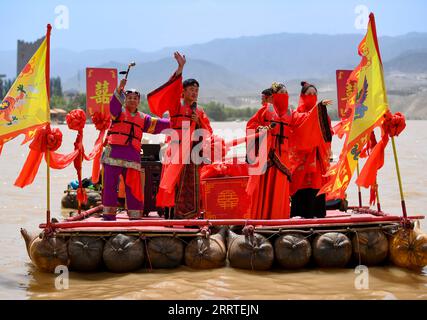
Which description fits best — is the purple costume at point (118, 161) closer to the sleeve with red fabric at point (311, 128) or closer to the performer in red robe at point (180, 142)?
the performer in red robe at point (180, 142)

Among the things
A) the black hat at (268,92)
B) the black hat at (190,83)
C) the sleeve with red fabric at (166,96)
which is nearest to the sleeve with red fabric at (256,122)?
the black hat at (268,92)

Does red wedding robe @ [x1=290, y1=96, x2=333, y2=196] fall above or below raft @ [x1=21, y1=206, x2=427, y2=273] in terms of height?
above

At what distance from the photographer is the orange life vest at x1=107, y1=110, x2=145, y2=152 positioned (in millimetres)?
7258

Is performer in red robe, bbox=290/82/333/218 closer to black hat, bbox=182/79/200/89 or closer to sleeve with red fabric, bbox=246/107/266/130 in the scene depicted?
sleeve with red fabric, bbox=246/107/266/130

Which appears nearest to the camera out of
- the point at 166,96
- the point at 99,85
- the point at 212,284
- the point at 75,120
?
the point at 212,284

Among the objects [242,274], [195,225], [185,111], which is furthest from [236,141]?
[242,274]

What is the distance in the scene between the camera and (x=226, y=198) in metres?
7.96

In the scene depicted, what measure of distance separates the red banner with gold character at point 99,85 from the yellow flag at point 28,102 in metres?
3.72

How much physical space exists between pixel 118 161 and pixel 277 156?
1.94 meters

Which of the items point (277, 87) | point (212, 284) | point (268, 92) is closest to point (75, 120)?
point (268, 92)

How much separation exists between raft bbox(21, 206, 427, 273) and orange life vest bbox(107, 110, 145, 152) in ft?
3.76

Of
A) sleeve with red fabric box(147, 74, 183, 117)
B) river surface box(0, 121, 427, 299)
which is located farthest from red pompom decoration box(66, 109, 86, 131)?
river surface box(0, 121, 427, 299)

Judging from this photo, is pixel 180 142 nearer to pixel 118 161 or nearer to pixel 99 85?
pixel 118 161
